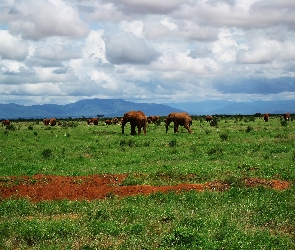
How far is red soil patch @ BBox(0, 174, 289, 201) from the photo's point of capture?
15758mm

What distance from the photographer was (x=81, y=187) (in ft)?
55.3

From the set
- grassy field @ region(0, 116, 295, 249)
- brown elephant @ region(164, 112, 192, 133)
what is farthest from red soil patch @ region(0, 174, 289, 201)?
brown elephant @ region(164, 112, 192, 133)

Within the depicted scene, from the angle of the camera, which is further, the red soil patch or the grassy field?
the red soil patch

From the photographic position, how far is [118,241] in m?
10.3

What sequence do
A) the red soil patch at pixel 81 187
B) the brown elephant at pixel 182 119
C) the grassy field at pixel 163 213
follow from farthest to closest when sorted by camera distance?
the brown elephant at pixel 182 119 → the red soil patch at pixel 81 187 → the grassy field at pixel 163 213

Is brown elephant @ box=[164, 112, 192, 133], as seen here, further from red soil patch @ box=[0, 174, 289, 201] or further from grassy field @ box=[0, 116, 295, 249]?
red soil patch @ box=[0, 174, 289, 201]

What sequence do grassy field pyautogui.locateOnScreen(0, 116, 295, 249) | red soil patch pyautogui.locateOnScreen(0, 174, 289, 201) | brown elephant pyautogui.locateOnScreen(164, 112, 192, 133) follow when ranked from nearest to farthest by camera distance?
grassy field pyautogui.locateOnScreen(0, 116, 295, 249), red soil patch pyautogui.locateOnScreen(0, 174, 289, 201), brown elephant pyautogui.locateOnScreen(164, 112, 192, 133)

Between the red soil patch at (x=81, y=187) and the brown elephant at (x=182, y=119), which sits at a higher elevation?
the brown elephant at (x=182, y=119)

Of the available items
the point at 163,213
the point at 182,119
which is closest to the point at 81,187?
the point at 163,213

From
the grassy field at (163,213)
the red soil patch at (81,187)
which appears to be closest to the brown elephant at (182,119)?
the grassy field at (163,213)

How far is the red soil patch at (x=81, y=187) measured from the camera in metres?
15.8

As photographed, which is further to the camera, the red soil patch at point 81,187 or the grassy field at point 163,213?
the red soil patch at point 81,187

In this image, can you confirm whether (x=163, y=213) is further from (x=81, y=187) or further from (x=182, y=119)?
(x=182, y=119)

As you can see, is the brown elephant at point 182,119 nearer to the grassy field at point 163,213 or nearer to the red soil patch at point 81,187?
the grassy field at point 163,213
